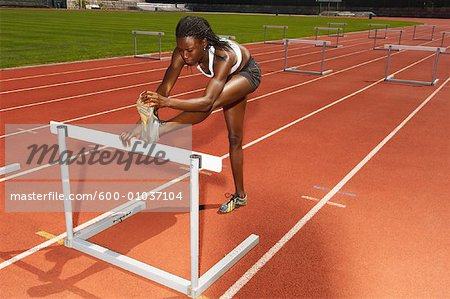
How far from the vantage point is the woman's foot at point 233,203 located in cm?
419

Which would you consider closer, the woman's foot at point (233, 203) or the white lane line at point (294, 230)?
the white lane line at point (294, 230)

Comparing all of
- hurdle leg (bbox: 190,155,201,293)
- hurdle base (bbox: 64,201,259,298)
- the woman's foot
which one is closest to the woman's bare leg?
hurdle leg (bbox: 190,155,201,293)

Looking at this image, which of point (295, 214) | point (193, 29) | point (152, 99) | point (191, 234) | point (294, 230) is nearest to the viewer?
point (152, 99)

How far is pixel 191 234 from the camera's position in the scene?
2.88 m

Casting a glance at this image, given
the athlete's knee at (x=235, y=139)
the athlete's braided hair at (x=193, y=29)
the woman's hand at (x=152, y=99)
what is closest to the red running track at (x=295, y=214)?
the athlete's knee at (x=235, y=139)

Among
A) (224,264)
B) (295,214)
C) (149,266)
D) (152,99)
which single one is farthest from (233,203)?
(152,99)

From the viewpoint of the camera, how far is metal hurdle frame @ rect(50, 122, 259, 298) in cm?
268

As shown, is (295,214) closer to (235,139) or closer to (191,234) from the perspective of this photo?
(235,139)

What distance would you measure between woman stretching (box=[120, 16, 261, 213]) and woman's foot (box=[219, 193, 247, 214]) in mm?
822

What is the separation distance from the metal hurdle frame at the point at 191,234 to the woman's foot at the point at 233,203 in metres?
0.57

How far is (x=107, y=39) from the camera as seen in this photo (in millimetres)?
20297

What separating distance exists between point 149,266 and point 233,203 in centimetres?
130

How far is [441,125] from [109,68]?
9168 millimetres

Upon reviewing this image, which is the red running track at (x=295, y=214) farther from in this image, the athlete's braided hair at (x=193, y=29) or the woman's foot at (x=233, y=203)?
the athlete's braided hair at (x=193, y=29)
